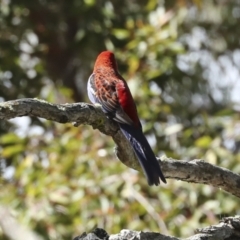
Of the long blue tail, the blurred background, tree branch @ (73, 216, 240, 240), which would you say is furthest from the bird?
the blurred background

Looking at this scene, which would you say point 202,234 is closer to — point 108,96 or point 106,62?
point 108,96

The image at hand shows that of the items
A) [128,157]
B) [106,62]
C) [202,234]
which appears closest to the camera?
[202,234]

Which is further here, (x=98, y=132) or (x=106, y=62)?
(x=98, y=132)

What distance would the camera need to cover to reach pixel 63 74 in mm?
6832

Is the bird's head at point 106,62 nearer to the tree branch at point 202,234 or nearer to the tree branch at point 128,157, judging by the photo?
the tree branch at point 128,157

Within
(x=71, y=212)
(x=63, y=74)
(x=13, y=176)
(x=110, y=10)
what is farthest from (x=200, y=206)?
(x=63, y=74)

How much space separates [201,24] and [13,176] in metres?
3.08

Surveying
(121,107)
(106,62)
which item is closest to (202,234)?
(121,107)

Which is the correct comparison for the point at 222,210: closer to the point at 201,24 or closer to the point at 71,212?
the point at 71,212

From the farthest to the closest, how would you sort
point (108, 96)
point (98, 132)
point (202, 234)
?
point (98, 132) → point (108, 96) → point (202, 234)

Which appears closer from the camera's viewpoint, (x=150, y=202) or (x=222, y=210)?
(x=222, y=210)

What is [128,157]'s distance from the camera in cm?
272

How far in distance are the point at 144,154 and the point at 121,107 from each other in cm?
59

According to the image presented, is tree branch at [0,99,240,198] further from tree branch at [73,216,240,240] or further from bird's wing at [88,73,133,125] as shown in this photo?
bird's wing at [88,73,133,125]
